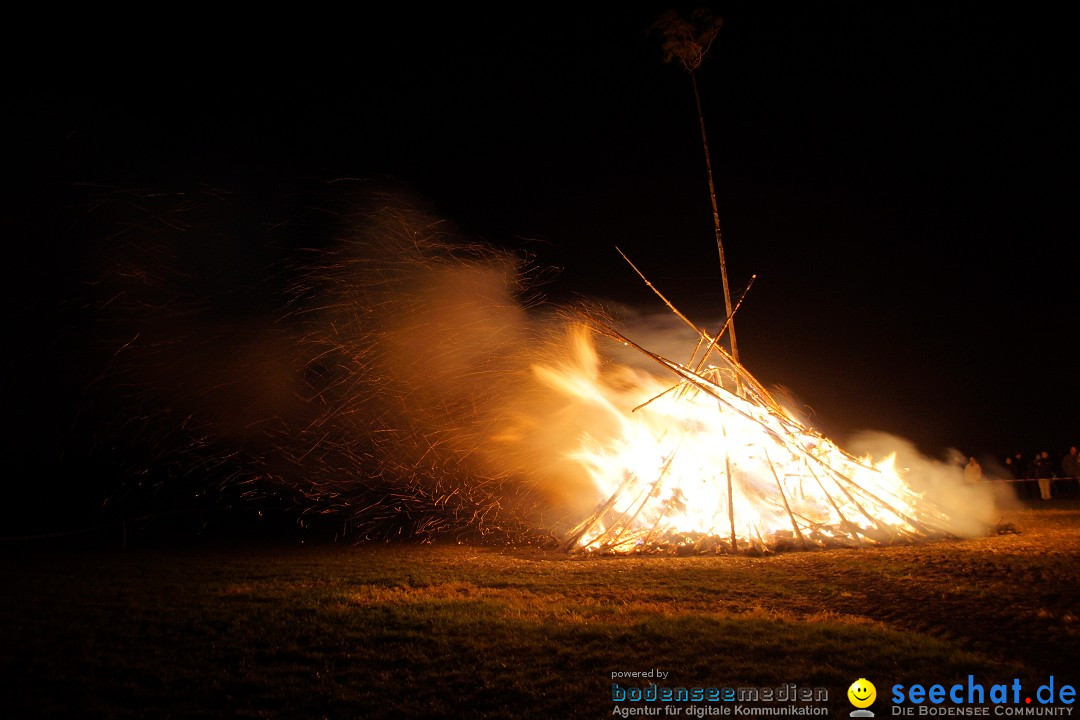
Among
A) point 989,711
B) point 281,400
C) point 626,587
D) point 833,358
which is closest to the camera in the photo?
point 989,711

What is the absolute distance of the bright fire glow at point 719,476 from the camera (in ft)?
33.8

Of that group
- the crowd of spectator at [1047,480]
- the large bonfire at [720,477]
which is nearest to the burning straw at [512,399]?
the large bonfire at [720,477]

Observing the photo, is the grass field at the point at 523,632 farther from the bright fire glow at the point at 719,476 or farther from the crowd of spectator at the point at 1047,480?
the crowd of spectator at the point at 1047,480

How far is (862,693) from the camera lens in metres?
3.99

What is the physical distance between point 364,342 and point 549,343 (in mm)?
3124

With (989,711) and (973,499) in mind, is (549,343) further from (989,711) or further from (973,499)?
(973,499)

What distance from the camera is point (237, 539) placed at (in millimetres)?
14992

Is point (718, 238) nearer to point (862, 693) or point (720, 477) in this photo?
point (720, 477)

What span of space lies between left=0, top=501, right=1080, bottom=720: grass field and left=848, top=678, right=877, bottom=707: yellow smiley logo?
5 cm

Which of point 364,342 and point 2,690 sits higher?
point 364,342

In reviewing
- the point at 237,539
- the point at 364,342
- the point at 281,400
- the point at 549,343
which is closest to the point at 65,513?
the point at 237,539

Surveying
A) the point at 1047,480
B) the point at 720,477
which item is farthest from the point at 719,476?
the point at 1047,480

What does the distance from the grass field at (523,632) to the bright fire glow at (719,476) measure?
917 millimetres

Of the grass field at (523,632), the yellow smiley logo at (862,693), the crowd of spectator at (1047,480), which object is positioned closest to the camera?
the yellow smiley logo at (862,693)
